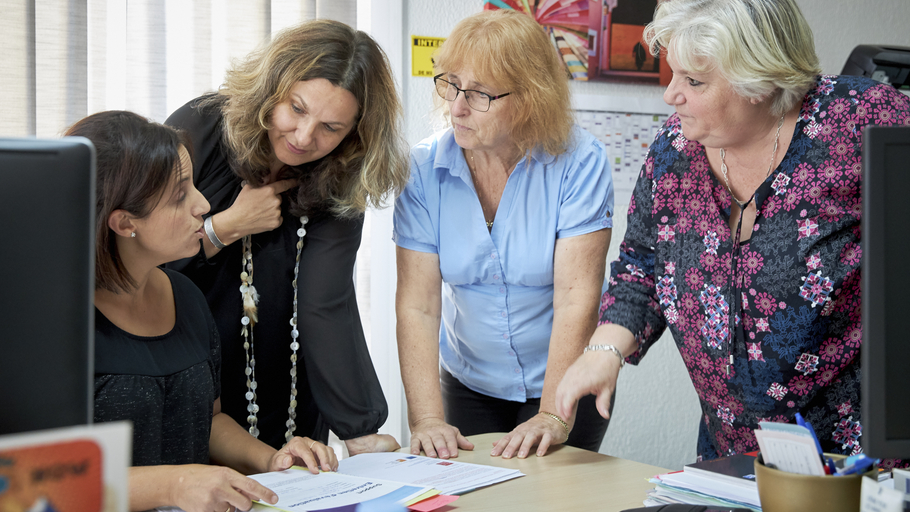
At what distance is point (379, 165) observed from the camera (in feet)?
4.78

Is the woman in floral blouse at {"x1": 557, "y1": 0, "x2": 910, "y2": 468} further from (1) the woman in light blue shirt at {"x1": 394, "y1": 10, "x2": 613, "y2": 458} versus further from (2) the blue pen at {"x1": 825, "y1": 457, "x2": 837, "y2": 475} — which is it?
(2) the blue pen at {"x1": 825, "y1": 457, "x2": 837, "y2": 475}

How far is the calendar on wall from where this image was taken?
2705 millimetres

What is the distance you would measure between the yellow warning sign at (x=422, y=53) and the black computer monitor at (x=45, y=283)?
1850 millimetres

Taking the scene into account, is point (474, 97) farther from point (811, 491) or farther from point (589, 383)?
point (811, 491)

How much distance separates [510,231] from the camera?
1.55 meters

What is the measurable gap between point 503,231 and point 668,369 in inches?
62.0

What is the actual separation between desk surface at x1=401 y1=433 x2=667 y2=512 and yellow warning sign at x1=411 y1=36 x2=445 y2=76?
1.42m

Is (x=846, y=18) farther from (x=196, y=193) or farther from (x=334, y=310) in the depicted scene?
(x=196, y=193)

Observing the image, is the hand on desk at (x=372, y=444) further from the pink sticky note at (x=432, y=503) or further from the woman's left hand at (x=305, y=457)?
the pink sticky note at (x=432, y=503)

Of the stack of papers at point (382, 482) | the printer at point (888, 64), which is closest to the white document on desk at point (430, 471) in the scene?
the stack of papers at point (382, 482)

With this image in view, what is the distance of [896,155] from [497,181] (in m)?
0.99

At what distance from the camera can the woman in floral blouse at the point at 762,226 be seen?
1146 mm

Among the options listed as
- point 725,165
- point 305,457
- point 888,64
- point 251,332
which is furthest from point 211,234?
point 888,64

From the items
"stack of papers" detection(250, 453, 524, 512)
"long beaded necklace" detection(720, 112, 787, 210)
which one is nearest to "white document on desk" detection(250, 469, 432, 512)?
"stack of papers" detection(250, 453, 524, 512)
